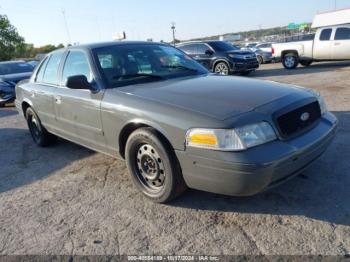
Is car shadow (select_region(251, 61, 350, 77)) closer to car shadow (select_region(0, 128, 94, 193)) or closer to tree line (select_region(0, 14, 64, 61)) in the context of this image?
car shadow (select_region(0, 128, 94, 193))

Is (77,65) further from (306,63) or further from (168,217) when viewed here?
(306,63)

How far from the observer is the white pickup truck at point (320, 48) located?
14328mm

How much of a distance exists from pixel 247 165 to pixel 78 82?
7.12ft

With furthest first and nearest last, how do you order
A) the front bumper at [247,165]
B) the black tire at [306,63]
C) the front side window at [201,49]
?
the black tire at [306,63] < the front side window at [201,49] < the front bumper at [247,165]

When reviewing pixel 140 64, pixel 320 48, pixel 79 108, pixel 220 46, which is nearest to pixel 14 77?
pixel 220 46

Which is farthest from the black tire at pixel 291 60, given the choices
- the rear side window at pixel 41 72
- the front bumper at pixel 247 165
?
the front bumper at pixel 247 165

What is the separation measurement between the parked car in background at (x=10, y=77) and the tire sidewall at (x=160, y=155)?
9.00m

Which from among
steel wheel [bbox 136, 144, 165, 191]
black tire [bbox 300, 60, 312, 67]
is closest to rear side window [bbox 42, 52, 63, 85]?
steel wheel [bbox 136, 144, 165, 191]

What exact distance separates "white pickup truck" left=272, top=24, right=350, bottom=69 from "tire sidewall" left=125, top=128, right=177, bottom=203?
45.3 ft

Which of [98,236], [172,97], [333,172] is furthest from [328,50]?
[98,236]

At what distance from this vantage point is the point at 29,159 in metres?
5.23

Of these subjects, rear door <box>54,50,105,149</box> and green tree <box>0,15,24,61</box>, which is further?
green tree <box>0,15,24,61</box>

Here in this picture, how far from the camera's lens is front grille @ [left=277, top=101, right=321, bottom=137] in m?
2.90

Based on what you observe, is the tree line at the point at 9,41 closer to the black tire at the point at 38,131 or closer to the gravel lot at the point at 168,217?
the black tire at the point at 38,131
